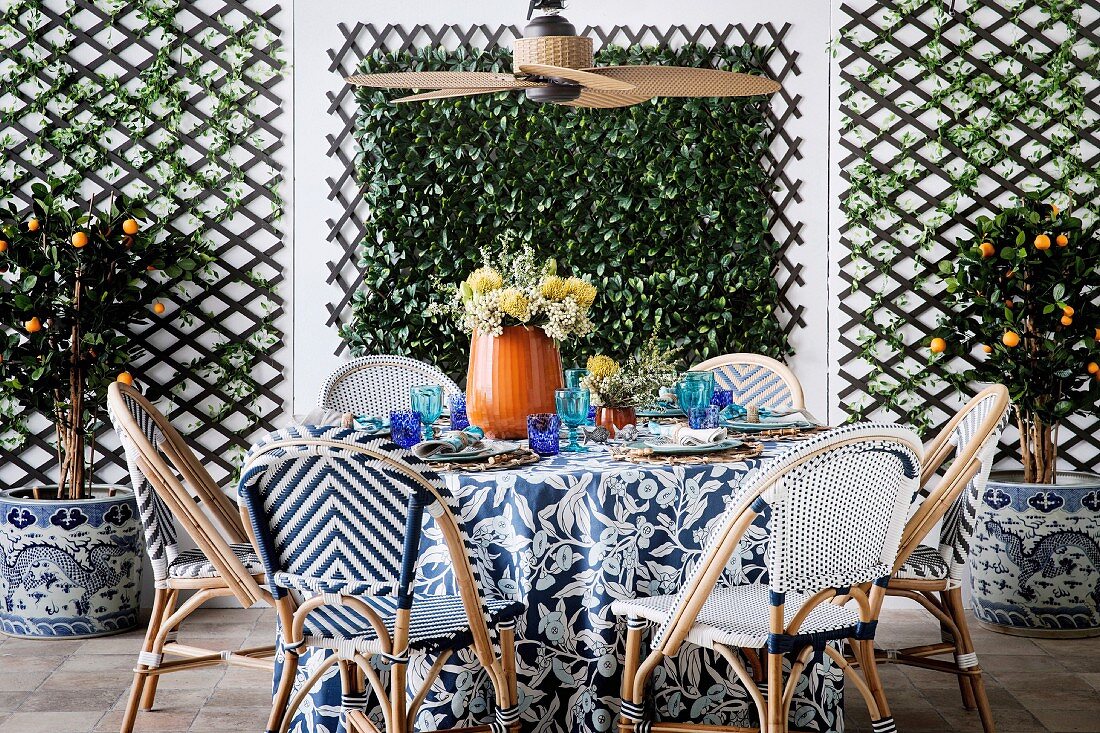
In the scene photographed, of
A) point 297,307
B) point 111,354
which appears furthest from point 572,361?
point 111,354

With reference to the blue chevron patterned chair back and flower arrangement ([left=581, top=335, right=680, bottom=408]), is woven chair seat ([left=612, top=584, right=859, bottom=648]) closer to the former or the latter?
the blue chevron patterned chair back

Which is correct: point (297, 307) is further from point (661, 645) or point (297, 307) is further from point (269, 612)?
point (661, 645)

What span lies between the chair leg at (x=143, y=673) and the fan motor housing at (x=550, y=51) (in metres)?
1.59

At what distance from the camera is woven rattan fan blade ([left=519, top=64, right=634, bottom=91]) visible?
2.17 metres

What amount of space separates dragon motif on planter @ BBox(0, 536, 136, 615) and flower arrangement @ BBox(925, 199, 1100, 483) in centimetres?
291

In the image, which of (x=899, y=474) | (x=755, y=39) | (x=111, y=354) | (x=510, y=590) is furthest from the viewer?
(x=755, y=39)

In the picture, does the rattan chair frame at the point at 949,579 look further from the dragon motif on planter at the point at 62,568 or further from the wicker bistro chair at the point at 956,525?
the dragon motif on planter at the point at 62,568

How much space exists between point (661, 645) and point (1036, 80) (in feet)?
9.55

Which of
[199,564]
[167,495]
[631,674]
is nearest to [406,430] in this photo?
[167,495]

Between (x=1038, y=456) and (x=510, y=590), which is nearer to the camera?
(x=510, y=590)

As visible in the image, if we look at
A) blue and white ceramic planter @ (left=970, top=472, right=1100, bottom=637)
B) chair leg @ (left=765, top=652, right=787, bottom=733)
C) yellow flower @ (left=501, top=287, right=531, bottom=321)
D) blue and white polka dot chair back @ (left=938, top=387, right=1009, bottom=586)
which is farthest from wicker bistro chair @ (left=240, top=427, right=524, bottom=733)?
blue and white ceramic planter @ (left=970, top=472, right=1100, bottom=637)

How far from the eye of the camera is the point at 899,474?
2.02 meters

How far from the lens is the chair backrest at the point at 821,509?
1882mm

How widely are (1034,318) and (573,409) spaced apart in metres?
1.98
